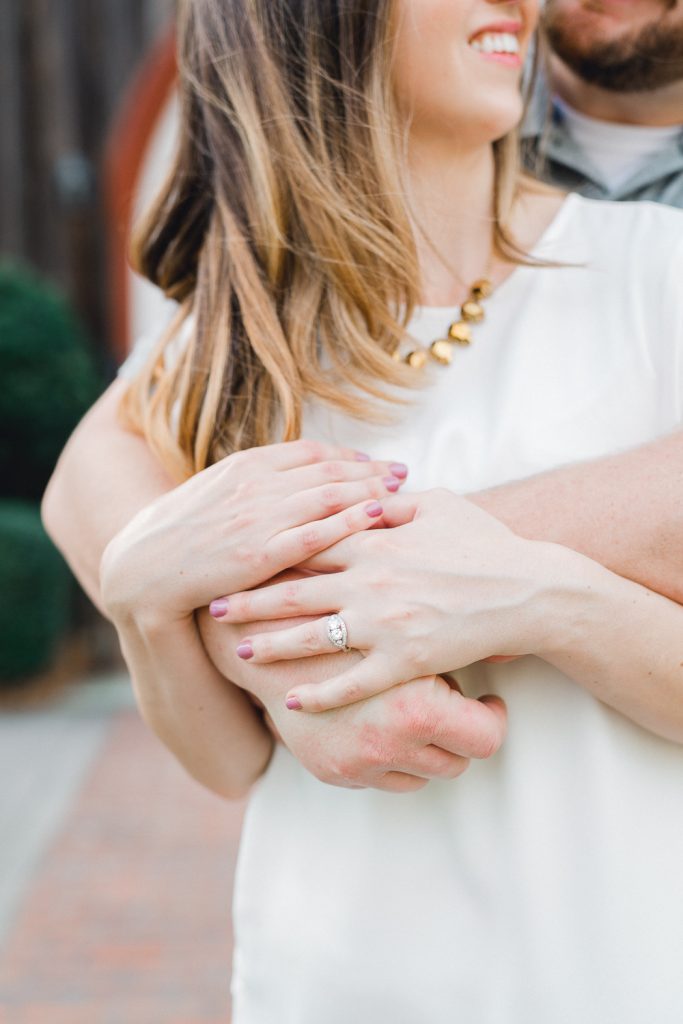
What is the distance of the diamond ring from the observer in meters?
1.27

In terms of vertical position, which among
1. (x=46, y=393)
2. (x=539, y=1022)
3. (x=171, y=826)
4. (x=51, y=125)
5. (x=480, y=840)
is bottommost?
(x=171, y=826)

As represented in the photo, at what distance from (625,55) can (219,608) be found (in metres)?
1.03

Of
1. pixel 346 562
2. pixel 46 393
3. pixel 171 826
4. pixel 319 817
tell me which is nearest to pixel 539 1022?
pixel 319 817

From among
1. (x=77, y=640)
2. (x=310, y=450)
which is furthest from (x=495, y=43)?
(x=77, y=640)

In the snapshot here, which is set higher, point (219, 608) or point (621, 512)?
point (621, 512)

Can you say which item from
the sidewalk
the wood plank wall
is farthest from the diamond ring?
the wood plank wall

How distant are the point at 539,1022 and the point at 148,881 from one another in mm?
3495

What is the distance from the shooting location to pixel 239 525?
135cm

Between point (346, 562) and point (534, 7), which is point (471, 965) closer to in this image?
point (346, 562)

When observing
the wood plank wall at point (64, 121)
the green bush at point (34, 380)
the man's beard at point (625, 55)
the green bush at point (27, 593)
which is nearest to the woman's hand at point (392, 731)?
the man's beard at point (625, 55)

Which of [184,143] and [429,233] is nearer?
[429,233]

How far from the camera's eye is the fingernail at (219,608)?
4.46ft

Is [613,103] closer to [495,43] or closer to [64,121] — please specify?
[495,43]

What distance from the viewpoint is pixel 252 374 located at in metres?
1.58
